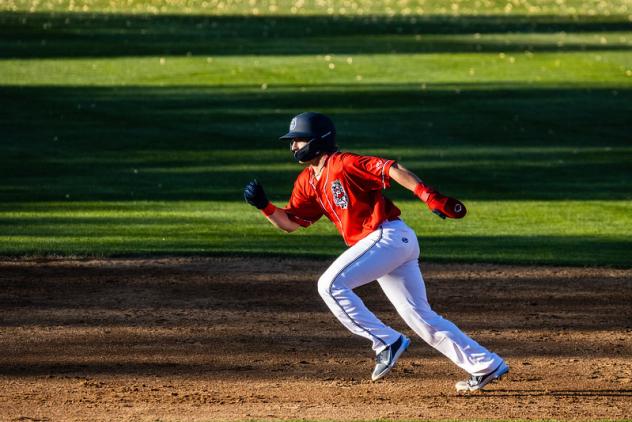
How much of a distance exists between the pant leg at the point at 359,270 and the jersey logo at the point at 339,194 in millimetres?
290

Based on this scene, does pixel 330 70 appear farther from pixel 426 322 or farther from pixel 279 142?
pixel 426 322

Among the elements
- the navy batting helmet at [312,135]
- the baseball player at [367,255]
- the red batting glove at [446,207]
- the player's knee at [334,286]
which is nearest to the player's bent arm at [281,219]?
the baseball player at [367,255]

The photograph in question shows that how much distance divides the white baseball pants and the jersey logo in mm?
292

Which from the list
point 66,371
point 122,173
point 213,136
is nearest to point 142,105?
point 213,136

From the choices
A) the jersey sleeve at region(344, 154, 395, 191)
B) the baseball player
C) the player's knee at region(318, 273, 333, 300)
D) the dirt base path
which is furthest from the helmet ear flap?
the dirt base path

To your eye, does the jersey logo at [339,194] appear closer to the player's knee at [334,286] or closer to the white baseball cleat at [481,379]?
the player's knee at [334,286]

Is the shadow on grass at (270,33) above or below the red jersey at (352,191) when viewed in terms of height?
below

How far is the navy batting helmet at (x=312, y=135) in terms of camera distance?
338 inches

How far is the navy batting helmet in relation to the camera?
8.59m

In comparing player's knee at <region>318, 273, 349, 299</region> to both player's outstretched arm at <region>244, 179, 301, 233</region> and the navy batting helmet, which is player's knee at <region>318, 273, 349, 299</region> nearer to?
player's outstretched arm at <region>244, 179, 301, 233</region>

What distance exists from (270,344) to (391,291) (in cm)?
206

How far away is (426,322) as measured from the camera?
8633 mm

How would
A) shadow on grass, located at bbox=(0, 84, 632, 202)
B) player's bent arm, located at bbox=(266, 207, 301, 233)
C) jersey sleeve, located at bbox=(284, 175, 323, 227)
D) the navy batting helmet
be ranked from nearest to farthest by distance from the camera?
the navy batting helmet
jersey sleeve, located at bbox=(284, 175, 323, 227)
player's bent arm, located at bbox=(266, 207, 301, 233)
shadow on grass, located at bbox=(0, 84, 632, 202)

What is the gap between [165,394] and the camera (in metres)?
8.96
